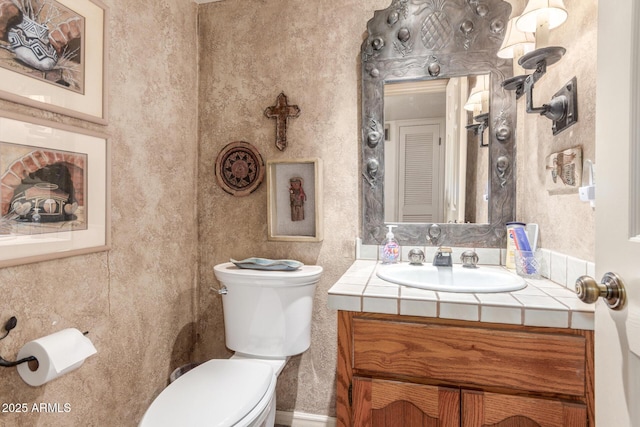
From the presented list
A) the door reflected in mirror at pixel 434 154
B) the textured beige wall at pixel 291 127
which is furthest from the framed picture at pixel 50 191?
the door reflected in mirror at pixel 434 154

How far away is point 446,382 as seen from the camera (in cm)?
98

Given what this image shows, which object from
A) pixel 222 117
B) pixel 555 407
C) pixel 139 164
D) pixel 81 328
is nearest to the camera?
pixel 555 407

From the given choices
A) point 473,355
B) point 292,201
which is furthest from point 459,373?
point 292,201

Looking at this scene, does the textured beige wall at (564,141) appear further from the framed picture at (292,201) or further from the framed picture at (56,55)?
the framed picture at (56,55)

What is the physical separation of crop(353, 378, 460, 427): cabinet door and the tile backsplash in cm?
54

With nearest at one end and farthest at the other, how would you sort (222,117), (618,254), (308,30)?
(618,254), (308,30), (222,117)

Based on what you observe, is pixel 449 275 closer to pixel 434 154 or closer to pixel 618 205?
pixel 434 154

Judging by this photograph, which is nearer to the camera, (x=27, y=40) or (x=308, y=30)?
(x=27, y=40)

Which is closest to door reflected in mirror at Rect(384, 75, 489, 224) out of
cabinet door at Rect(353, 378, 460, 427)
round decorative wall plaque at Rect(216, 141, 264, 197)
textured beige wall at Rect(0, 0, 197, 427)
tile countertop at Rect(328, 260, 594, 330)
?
tile countertop at Rect(328, 260, 594, 330)

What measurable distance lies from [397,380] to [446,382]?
0.14 m

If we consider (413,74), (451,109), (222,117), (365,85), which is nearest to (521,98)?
(451,109)

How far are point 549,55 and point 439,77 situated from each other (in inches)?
20.1

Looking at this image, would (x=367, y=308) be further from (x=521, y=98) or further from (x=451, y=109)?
(x=521, y=98)

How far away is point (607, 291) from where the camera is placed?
0.58 m
